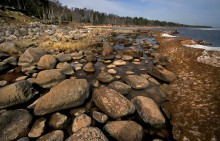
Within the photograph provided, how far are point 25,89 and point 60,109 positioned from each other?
6.58 ft

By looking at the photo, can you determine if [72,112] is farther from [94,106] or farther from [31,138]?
[31,138]

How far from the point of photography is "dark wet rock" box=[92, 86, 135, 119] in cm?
620

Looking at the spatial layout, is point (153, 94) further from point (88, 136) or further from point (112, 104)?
point (88, 136)

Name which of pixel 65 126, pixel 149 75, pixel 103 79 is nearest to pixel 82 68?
pixel 103 79

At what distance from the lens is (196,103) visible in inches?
294

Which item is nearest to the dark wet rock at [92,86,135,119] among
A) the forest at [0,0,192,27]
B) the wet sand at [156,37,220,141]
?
the wet sand at [156,37,220,141]

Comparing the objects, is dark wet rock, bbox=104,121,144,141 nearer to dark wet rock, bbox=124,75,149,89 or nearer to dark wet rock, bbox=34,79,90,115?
dark wet rock, bbox=34,79,90,115

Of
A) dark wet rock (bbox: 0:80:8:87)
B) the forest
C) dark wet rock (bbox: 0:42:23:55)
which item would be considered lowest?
dark wet rock (bbox: 0:80:8:87)

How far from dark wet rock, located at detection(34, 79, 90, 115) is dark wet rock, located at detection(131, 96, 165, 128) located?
7.62ft

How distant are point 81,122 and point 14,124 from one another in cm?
223

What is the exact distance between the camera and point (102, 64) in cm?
1285

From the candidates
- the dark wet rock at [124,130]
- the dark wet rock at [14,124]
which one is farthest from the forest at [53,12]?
the dark wet rock at [124,130]

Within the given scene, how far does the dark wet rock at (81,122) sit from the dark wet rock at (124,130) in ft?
2.18

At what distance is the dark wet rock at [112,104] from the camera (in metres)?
6.20
